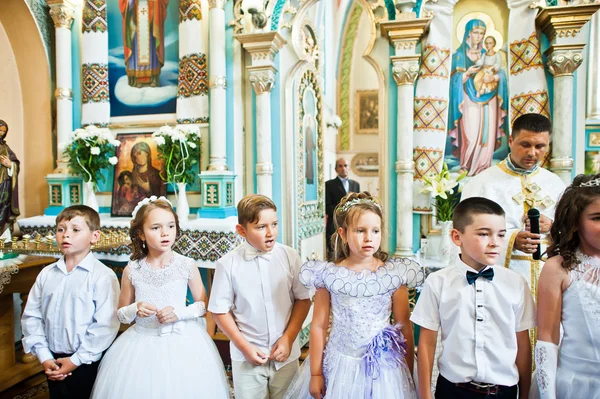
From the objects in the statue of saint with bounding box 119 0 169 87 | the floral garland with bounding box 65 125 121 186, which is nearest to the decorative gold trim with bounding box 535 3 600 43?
the statue of saint with bounding box 119 0 169 87

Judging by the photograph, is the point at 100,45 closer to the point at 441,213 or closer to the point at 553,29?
the point at 441,213

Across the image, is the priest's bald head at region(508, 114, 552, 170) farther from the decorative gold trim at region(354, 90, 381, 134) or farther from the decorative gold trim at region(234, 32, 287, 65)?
the decorative gold trim at region(354, 90, 381, 134)

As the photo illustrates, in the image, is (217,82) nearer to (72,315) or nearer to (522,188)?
(72,315)

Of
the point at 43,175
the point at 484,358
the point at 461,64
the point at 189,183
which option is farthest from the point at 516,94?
the point at 43,175

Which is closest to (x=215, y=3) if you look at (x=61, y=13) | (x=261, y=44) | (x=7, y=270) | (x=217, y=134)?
(x=261, y=44)

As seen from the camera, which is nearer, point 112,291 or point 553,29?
point 112,291

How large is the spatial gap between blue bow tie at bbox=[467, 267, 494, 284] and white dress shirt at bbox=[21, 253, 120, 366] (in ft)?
6.26

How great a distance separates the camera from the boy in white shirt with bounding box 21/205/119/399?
2.31 meters

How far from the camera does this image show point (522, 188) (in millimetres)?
2752

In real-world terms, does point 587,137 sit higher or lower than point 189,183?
higher

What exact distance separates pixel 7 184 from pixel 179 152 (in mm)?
1781

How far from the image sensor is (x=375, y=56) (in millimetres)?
4137

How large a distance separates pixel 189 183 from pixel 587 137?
3885 mm

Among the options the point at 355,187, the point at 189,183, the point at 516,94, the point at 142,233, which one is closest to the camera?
the point at 142,233
